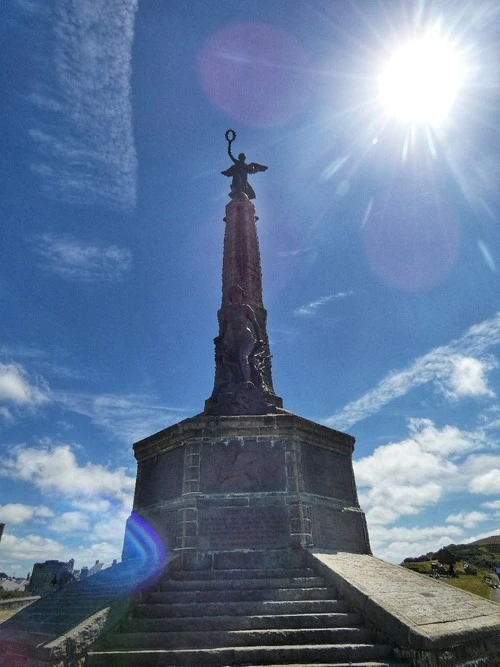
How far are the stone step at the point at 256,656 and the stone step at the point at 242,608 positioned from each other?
932 mm

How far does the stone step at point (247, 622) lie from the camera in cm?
640

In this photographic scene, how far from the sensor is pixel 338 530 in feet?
32.3

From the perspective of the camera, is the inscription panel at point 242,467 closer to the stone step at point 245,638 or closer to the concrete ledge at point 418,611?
the concrete ledge at point 418,611

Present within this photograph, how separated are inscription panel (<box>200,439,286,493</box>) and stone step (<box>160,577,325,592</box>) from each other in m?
2.05

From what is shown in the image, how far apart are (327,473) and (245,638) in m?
5.02

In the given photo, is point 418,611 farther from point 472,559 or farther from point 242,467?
point 472,559

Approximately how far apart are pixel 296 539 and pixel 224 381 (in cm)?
509

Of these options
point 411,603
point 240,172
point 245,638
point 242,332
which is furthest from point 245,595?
point 240,172

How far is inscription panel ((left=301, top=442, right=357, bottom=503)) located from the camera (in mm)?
9977

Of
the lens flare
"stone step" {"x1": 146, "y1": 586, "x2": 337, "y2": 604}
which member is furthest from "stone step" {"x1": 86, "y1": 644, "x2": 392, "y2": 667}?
the lens flare

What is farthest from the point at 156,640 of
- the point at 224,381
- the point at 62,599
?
the point at 224,381

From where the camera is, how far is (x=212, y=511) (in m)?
9.12

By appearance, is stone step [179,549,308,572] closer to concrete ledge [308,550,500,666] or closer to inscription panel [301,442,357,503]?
concrete ledge [308,550,500,666]

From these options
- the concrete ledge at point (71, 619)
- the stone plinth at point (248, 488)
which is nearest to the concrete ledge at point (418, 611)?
the stone plinth at point (248, 488)
